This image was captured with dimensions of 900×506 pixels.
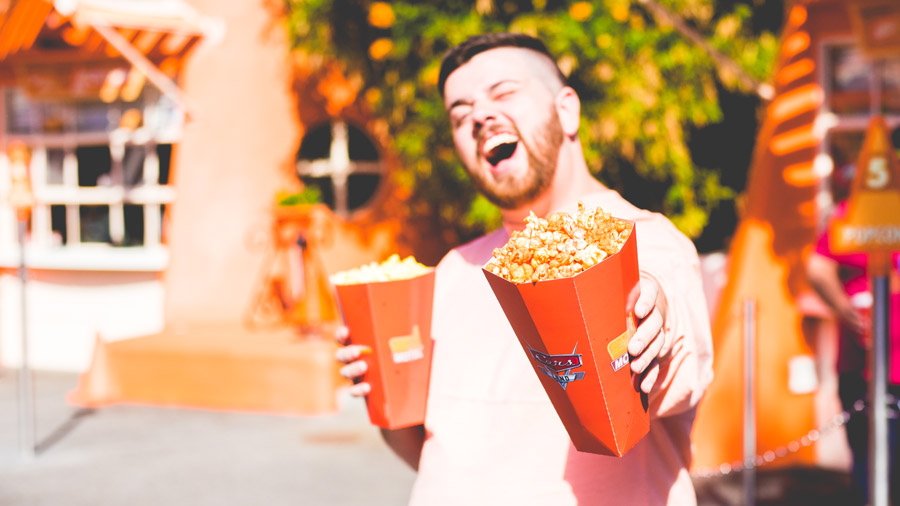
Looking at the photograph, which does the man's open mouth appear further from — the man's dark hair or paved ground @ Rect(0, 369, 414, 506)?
paved ground @ Rect(0, 369, 414, 506)

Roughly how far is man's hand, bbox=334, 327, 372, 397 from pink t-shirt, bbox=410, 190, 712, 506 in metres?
0.14

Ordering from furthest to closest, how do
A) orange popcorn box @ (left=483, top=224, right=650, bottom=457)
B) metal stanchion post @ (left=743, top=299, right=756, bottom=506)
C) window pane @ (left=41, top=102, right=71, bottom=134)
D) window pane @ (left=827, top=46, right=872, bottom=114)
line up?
window pane @ (left=41, top=102, right=71, bottom=134) < window pane @ (left=827, top=46, right=872, bottom=114) < metal stanchion post @ (left=743, top=299, right=756, bottom=506) < orange popcorn box @ (left=483, top=224, right=650, bottom=457)

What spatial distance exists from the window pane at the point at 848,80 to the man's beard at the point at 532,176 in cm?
461

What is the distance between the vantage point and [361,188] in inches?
335

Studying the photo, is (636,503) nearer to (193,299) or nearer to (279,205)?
(279,205)

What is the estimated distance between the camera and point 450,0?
6.38 metres

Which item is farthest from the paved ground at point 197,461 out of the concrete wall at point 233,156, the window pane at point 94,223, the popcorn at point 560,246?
the popcorn at point 560,246

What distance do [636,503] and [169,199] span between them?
8680mm

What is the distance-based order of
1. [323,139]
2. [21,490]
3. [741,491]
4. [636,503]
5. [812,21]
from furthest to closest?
[323,139]
[812,21]
[21,490]
[741,491]
[636,503]

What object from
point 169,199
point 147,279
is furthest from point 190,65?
point 147,279

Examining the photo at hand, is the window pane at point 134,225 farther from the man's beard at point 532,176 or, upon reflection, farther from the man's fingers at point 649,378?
the man's fingers at point 649,378

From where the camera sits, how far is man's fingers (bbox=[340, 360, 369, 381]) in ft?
5.52

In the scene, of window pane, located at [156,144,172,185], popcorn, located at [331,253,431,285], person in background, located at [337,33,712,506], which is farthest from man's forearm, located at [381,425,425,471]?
window pane, located at [156,144,172,185]

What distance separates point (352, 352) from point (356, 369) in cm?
3
